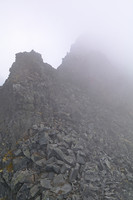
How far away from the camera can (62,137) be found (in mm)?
27109

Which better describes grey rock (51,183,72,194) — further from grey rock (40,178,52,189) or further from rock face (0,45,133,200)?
grey rock (40,178,52,189)

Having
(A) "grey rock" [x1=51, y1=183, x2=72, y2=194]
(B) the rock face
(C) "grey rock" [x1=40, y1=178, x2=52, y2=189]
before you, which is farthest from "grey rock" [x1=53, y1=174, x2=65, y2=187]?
(C) "grey rock" [x1=40, y1=178, x2=52, y2=189]

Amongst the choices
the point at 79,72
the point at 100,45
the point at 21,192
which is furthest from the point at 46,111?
the point at 100,45

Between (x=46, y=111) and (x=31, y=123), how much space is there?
187 inches

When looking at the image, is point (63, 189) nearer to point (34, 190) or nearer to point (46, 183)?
point (46, 183)

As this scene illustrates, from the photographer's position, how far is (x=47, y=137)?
25844mm

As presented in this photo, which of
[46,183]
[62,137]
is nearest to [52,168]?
[46,183]

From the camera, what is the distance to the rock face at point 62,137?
20.6 m

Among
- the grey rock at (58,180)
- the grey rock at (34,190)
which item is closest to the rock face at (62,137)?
the grey rock at (58,180)

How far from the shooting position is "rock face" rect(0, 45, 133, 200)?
20.6 metres

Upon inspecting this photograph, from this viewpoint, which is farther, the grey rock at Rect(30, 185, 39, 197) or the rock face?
the rock face

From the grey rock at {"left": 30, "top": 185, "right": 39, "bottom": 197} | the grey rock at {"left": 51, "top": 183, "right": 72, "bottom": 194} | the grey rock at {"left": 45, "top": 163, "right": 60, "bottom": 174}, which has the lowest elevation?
A: the grey rock at {"left": 51, "top": 183, "right": 72, "bottom": 194}

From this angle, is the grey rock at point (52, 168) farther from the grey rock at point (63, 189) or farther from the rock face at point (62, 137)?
the grey rock at point (63, 189)

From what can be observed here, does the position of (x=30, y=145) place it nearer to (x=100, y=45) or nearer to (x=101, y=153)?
(x=101, y=153)
